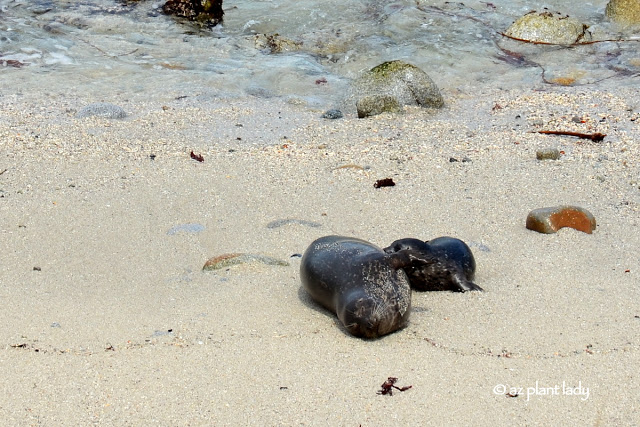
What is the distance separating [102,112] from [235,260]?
2.99 metres

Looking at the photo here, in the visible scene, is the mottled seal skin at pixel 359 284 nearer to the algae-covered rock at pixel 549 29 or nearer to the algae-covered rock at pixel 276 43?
the algae-covered rock at pixel 276 43

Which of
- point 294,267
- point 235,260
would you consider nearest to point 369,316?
point 294,267

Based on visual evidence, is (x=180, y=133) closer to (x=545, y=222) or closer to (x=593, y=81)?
(x=545, y=222)

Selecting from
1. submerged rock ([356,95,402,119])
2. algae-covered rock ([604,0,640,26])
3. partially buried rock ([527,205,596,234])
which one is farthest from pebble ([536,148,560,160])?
algae-covered rock ([604,0,640,26])

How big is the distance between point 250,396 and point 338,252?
87 cm

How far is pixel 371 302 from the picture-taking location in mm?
3041

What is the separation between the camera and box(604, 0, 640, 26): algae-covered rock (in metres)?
9.54

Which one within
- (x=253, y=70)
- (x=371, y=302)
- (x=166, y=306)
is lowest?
(x=253, y=70)

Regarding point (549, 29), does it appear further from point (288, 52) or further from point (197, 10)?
point (197, 10)

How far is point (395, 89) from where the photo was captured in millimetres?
6574

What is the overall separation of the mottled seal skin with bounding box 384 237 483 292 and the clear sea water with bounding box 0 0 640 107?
3568 mm

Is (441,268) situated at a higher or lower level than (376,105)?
higher

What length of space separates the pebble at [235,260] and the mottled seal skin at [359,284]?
0.39 meters

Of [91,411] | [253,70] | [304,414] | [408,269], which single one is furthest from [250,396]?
[253,70]
